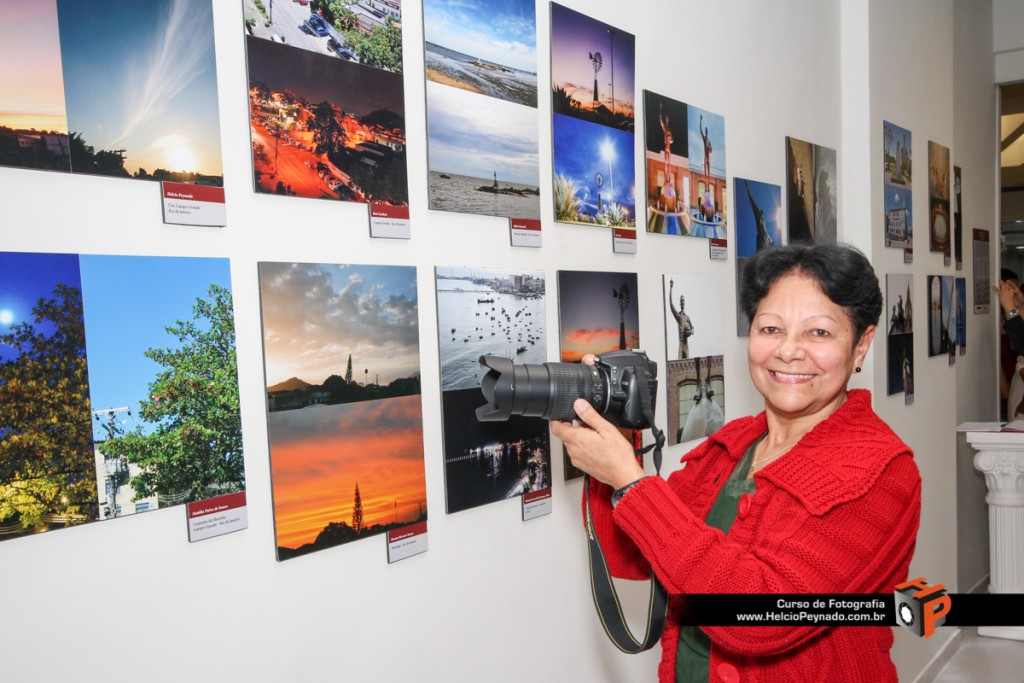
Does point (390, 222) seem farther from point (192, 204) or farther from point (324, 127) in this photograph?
point (192, 204)

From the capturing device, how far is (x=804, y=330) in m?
1.32

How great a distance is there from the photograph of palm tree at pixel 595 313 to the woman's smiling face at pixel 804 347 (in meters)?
0.51

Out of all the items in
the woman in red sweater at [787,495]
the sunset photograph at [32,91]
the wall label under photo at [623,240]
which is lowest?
the woman in red sweater at [787,495]

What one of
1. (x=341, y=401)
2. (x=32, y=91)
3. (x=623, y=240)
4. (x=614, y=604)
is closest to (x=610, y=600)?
(x=614, y=604)

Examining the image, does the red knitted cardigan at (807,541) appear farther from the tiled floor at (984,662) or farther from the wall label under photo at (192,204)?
the tiled floor at (984,662)

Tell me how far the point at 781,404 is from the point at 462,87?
86cm

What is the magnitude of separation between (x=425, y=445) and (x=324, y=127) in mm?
611

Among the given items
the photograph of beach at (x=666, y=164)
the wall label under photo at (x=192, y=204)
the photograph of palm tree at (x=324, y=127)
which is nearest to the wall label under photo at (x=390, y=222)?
the photograph of palm tree at (x=324, y=127)

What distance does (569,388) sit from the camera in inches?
48.1

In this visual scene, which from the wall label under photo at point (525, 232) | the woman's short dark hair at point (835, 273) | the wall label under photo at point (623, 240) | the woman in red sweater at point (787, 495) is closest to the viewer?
the woman in red sweater at point (787, 495)

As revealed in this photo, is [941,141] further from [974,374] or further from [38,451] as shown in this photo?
[38,451]

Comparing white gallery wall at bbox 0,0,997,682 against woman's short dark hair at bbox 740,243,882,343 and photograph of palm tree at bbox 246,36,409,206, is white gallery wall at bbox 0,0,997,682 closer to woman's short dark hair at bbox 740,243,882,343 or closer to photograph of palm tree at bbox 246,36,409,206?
photograph of palm tree at bbox 246,36,409,206

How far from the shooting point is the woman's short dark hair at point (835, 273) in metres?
1.30

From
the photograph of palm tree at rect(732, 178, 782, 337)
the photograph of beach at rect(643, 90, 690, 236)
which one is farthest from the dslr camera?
the photograph of palm tree at rect(732, 178, 782, 337)
